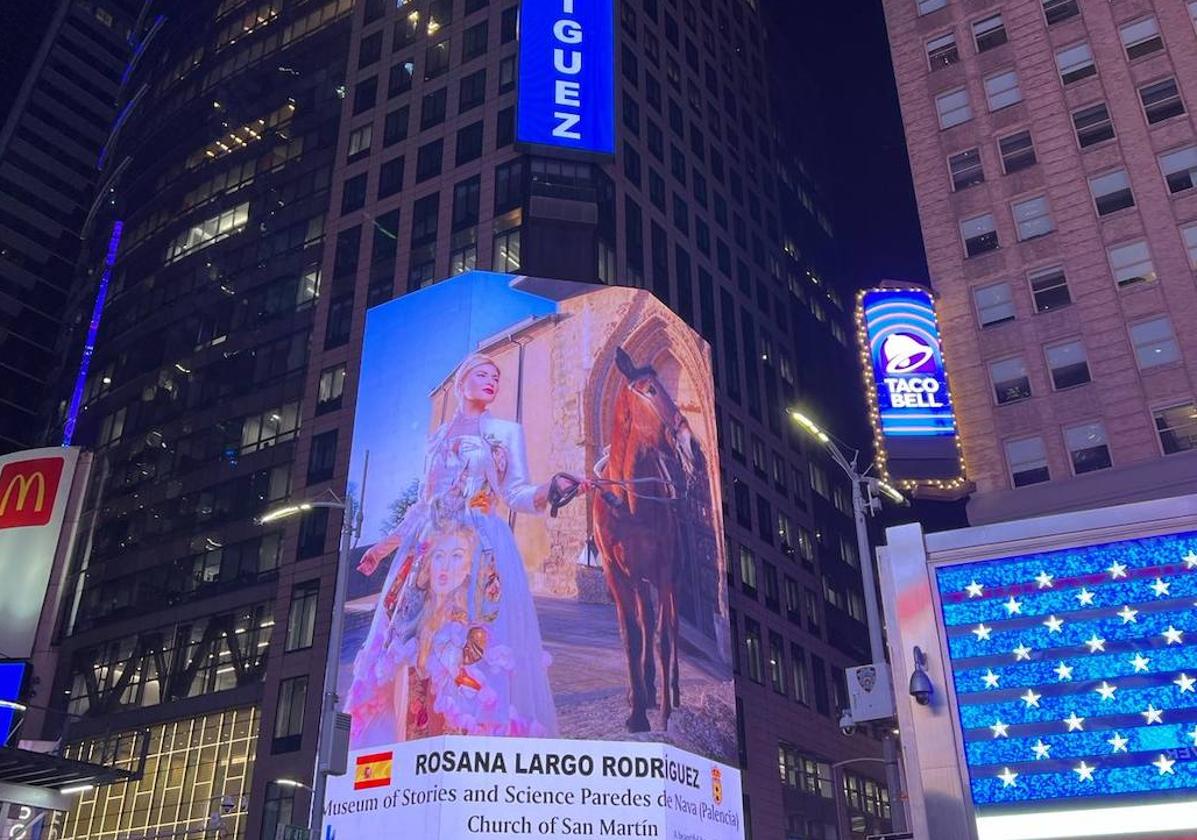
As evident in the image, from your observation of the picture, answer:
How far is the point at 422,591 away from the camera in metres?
48.5

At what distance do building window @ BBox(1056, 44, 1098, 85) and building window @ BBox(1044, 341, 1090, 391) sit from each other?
470 inches

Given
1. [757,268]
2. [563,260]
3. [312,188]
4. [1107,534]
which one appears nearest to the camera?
[1107,534]

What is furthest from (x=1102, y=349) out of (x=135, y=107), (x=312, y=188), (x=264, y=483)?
(x=135, y=107)

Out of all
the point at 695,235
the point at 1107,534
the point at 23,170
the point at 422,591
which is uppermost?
the point at 23,170

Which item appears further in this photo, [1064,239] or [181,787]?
[181,787]

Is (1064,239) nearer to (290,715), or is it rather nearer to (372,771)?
(372,771)

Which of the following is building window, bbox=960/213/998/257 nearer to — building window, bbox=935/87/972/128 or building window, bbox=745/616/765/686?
building window, bbox=935/87/972/128

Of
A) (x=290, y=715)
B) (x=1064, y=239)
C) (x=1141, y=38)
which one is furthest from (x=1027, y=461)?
(x=290, y=715)

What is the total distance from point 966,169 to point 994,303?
635cm

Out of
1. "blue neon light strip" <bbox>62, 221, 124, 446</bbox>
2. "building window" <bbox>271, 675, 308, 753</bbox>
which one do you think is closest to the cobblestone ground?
"building window" <bbox>271, 675, 308, 753</bbox>

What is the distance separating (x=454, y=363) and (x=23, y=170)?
91361 millimetres

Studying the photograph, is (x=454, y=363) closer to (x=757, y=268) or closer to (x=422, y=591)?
(x=422, y=591)

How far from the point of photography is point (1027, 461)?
130 ft

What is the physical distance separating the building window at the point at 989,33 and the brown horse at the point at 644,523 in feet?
71.1
